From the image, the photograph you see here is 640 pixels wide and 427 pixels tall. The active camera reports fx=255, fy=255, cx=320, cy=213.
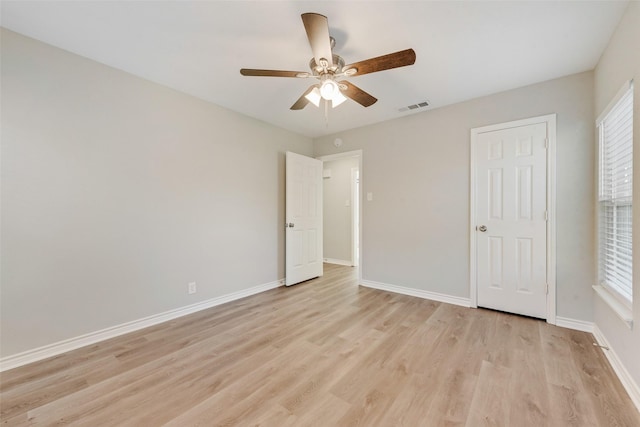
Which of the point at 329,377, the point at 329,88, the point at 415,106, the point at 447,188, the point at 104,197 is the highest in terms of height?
the point at 415,106

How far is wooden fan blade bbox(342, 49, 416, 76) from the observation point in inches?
63.7

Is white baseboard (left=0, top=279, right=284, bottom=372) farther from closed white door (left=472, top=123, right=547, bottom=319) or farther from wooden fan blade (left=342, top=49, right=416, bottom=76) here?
closed white door (left=472, top=123, right=547, bottom=319)

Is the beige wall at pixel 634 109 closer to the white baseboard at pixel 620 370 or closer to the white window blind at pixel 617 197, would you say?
the white baseboard at pixel 620 370

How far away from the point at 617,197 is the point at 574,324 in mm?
1303

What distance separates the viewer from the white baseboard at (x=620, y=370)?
1516 mm

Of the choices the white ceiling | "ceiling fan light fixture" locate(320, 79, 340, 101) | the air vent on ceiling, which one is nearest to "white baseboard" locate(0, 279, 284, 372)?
the white ceiling

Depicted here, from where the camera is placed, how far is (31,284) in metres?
1.96

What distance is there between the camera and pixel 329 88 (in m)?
1.94

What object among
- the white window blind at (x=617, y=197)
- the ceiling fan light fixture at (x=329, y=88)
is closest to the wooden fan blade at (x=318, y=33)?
the ceiling fan light fixture at (x=329, y=88)

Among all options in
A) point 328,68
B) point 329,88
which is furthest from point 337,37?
point 329,88

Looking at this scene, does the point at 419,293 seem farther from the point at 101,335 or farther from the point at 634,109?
the point at 101,335

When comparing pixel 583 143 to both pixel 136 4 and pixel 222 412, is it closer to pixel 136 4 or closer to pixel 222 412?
pixel 222 412

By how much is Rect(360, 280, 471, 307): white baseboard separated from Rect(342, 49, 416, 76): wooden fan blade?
Result: 2.72 m

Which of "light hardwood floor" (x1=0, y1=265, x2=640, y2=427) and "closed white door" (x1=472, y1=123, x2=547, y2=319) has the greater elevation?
"closed white door" (x1=472, y1=123, x2=547, y2=319)
